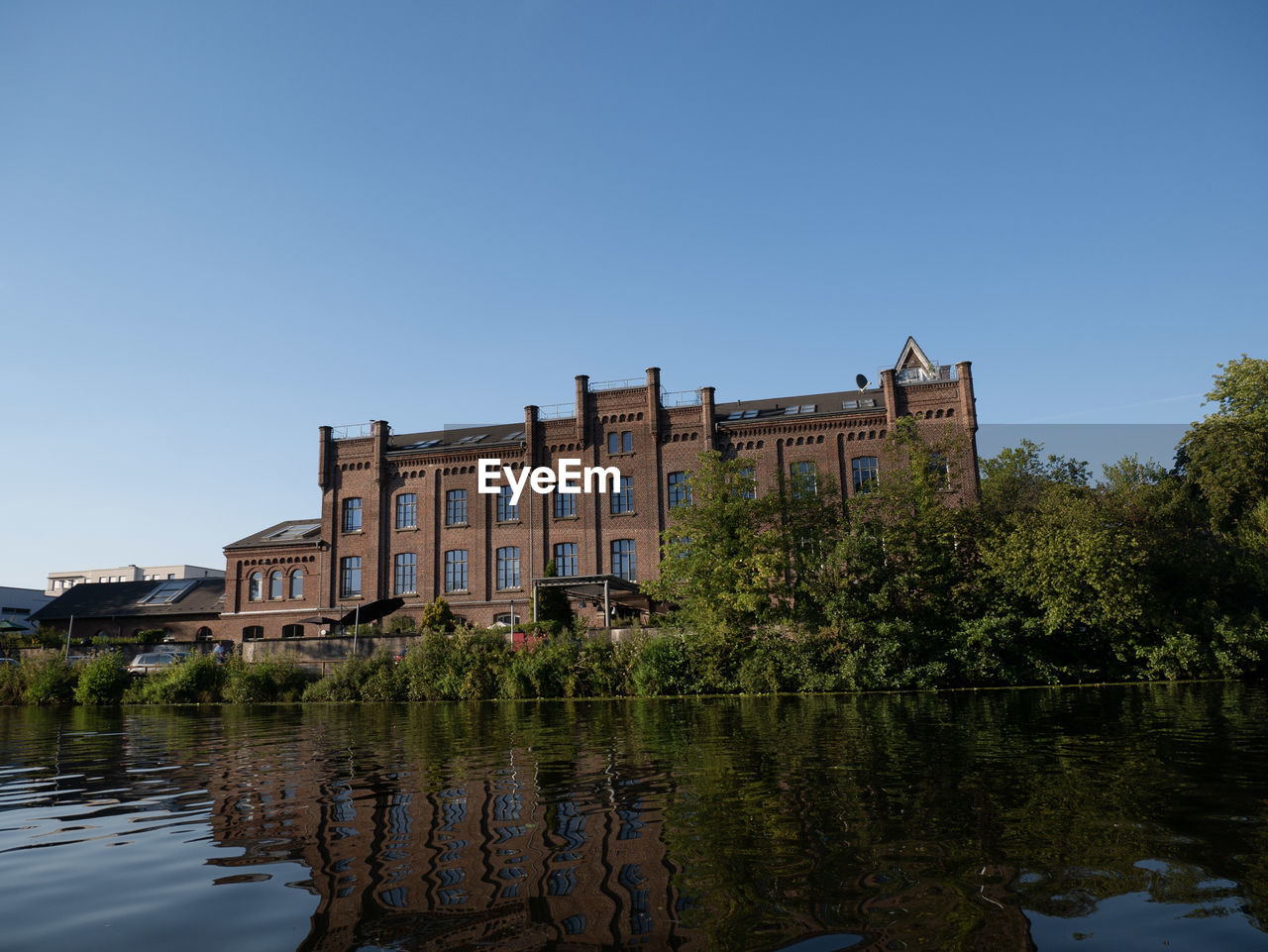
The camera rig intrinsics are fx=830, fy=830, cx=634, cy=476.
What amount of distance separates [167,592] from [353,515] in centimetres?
1427

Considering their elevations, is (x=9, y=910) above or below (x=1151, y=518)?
below

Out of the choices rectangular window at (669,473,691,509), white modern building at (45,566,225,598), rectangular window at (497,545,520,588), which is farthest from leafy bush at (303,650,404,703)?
white modern building at (45,566,225,598)

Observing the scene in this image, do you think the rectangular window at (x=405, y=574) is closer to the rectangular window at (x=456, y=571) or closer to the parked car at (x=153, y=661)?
the rectangular window at (x=456, y=571)

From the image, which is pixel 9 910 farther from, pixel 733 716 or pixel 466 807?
pixel 733 716

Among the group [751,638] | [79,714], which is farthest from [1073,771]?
[79,714]

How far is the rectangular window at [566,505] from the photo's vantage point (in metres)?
42.2

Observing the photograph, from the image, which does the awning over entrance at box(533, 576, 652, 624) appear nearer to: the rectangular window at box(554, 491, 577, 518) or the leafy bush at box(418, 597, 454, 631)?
the leafy bush at box(418, 597, 454, 631)

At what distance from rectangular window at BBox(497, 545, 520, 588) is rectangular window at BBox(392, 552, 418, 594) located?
4.61 m

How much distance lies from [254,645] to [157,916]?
108 ft

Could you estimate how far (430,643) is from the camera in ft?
105

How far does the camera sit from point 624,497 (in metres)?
41.8

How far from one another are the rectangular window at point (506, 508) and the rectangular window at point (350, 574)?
806cm

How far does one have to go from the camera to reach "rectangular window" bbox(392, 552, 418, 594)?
43.1 meters

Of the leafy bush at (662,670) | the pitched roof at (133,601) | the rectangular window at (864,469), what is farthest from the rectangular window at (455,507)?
the rectangular window at (864,469)
